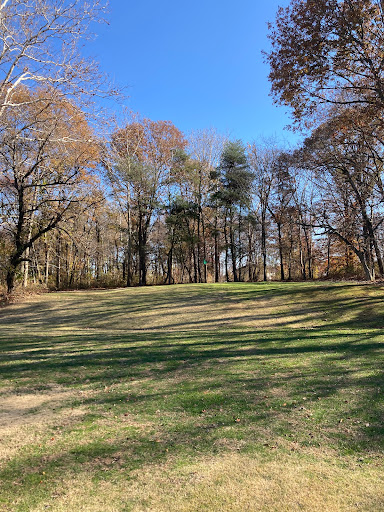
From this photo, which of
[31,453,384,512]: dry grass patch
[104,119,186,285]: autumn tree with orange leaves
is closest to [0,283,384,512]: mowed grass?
[31,453,384,512]: dry grass patch

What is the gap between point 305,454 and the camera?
3074 mm

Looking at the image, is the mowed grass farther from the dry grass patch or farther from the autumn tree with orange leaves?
the autumn tree with orange leaves

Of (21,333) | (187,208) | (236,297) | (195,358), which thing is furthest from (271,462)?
(187,208)

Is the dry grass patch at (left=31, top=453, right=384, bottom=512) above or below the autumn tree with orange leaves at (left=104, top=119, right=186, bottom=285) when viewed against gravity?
below

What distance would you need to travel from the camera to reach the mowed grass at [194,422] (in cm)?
251

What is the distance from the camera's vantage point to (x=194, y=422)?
3.83 meters

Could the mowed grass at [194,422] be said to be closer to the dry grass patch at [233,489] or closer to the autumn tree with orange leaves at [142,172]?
the dry grass patch at [233,489]

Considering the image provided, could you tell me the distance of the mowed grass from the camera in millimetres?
2512

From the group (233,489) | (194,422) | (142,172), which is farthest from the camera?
(142,172)

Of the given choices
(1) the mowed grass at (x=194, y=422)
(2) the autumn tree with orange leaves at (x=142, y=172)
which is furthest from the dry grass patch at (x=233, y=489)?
(2) the autumn tree with orange leaves at (x=142, y=172)

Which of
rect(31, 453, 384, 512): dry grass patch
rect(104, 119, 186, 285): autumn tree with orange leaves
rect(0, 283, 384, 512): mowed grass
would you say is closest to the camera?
rect(31, 453, 384, 512): dry grass patch

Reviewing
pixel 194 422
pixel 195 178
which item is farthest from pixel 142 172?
pixel 194 422

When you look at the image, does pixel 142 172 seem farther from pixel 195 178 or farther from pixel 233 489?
pixel 233 489

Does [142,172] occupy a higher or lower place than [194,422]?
higher
